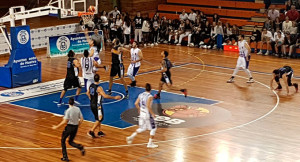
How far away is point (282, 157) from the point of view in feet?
47.6

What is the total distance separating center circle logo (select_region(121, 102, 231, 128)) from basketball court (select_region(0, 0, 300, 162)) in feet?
0.10

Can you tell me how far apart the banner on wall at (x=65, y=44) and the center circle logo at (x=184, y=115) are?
1163 cm

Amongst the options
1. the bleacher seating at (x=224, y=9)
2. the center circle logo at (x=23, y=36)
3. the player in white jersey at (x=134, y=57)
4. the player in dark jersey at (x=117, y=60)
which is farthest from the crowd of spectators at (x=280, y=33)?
the center circle logo at (x=23, y=36)

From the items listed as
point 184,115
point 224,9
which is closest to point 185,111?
point 184,115

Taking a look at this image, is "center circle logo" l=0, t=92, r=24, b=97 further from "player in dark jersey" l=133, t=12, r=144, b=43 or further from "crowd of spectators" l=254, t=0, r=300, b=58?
"crowd of spectators" l=254, t=0, r=300, b=58

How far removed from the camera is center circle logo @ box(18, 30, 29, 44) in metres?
22.6

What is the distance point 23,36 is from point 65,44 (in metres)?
8.08

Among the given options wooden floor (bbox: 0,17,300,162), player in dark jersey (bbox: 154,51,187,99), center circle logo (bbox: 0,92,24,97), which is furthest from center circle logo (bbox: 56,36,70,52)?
player in dark jersey (bbox: 154,51,187,99)

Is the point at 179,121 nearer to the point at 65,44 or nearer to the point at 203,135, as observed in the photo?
the point at 203,135

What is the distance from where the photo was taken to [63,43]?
101 ft

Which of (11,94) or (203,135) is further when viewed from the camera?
(11,94)

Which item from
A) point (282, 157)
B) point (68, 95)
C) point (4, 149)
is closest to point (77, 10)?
point (68, 95)

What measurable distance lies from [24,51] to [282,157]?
1230 cm

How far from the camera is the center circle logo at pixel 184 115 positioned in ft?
57.9
